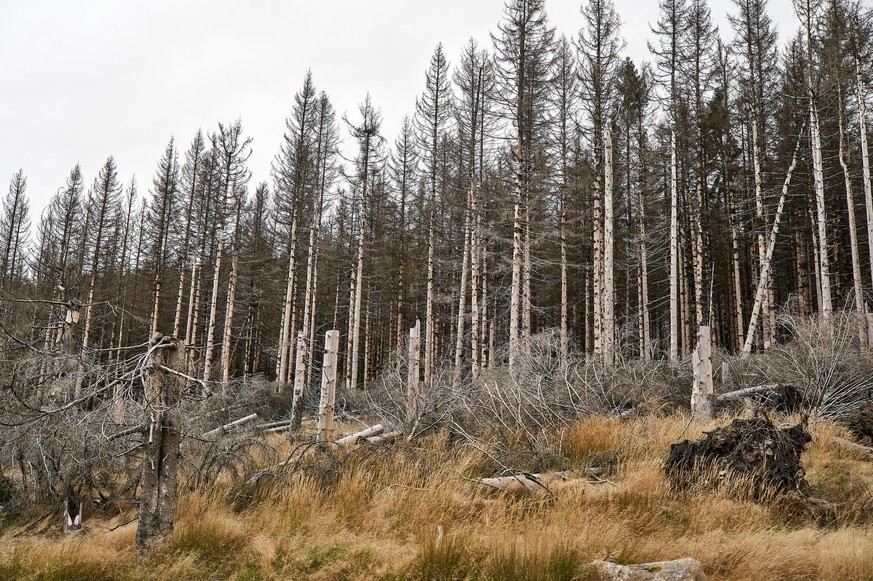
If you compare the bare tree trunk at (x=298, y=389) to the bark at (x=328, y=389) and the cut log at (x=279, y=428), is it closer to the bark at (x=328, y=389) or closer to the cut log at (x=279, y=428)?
the cut log at (x=279, y=428)

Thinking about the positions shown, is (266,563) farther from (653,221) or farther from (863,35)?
(653,221)

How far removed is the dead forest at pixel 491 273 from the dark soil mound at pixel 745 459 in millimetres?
524

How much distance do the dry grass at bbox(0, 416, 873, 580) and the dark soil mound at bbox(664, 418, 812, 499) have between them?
9.4 inches

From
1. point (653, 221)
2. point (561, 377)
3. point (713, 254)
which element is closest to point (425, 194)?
point (653, 221)

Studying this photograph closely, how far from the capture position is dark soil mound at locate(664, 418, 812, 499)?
5.06 meters

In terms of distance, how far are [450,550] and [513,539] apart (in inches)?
21.3

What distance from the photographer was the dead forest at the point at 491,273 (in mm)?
6371

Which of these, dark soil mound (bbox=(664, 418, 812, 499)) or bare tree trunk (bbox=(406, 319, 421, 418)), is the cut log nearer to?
bare tree trunk (bbox=(406, 319, 421, 418))

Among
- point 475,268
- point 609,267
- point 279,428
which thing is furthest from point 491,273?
point 279,428

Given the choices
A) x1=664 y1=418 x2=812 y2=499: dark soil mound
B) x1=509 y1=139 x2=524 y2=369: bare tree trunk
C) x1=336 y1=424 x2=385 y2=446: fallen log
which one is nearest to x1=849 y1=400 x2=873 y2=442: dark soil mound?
x1=664 y1=418 x2=812 y2=499: dark soil mound

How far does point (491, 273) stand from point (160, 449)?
17363mm

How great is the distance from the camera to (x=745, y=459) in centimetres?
536

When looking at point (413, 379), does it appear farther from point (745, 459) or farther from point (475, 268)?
point (475, 268)

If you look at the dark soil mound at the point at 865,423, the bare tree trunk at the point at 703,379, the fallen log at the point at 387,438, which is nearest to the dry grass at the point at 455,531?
the dark soil mound at the point at 865,423
